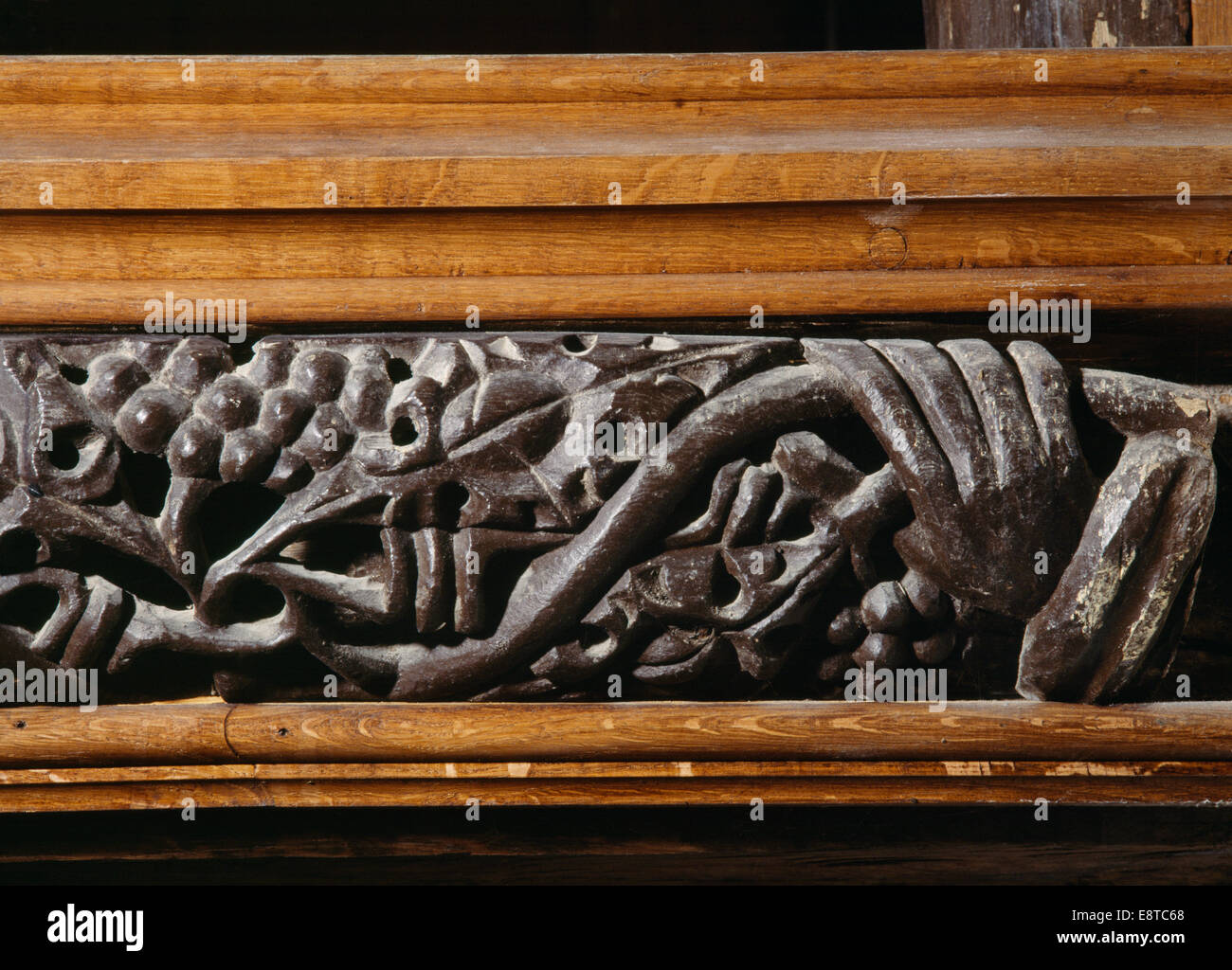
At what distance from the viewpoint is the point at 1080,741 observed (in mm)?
730

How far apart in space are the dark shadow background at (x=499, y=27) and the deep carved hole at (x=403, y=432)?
2.65 feet

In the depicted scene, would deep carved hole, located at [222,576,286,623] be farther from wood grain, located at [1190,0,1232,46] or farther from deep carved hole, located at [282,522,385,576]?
wood grain, located at [1190,0,1232,46]

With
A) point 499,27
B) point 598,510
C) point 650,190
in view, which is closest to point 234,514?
point 598,510

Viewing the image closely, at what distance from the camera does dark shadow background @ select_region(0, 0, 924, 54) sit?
51.4 inches

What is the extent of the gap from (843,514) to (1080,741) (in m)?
0.23

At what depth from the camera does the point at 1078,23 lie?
85cm

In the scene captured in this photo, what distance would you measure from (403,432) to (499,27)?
842mm

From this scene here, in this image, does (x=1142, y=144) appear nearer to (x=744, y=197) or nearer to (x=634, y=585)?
(x=744, y=197)

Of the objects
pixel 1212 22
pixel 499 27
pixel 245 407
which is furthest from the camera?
pixel 499 27

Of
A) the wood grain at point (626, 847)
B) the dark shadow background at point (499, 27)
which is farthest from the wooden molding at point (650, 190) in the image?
the dark shadow background at point (499, 27)

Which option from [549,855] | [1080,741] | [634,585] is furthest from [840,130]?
[549,855]

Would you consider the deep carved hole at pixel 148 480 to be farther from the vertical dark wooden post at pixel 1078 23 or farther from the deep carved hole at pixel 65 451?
the vertical dark wooden post at pixel 1078 23

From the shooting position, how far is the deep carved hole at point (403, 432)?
723 mm

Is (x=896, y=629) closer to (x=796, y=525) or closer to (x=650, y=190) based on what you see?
(x=796, y=525)
